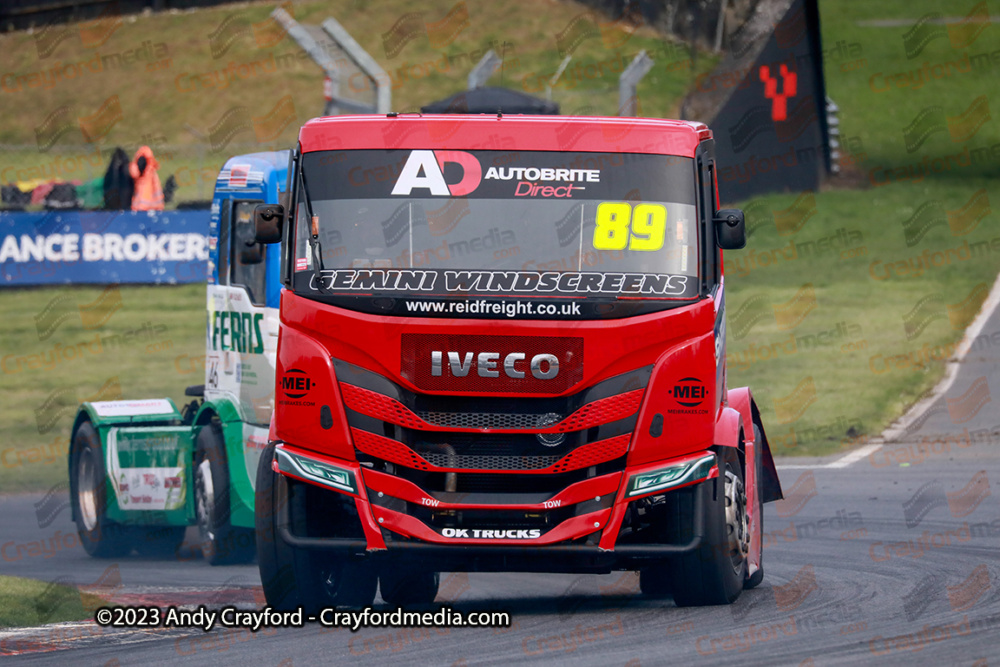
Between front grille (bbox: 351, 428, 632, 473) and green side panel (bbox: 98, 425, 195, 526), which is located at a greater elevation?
front grille (bbox: 351, 428, 632, 473)

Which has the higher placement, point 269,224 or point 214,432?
point 269,224

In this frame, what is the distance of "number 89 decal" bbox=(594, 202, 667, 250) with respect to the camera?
28.9 feet

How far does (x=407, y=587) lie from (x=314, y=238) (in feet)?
8.74

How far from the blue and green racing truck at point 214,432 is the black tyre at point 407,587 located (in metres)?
2.26

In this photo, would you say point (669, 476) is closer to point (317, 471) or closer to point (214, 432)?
point (317, 471)

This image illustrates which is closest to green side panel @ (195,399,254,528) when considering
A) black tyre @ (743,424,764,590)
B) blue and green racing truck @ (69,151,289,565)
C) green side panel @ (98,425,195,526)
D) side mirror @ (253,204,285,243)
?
blue and green racing truck @ (69,151,289,565)

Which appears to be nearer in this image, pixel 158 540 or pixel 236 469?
pixel 236 469

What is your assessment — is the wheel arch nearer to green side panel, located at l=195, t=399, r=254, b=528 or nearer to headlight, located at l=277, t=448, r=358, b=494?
headlight, located at l=277, t=448, r=358, b=494

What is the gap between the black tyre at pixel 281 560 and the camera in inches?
351

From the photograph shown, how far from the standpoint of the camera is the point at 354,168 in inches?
354

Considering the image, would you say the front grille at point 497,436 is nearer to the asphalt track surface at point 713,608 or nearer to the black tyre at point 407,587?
the asphalt track surface at point 713,608

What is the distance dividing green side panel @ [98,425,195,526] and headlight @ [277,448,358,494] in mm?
4785

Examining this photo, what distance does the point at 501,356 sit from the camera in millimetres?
8461

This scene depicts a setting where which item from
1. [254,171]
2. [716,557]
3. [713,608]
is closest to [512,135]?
[716,557]
